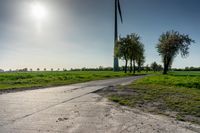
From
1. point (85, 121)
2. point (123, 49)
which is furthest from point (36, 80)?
point (123, 49)

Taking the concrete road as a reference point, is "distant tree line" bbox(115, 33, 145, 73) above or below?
above

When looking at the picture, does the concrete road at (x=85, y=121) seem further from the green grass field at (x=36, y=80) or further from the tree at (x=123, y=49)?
the tree at (x=123, y=49)

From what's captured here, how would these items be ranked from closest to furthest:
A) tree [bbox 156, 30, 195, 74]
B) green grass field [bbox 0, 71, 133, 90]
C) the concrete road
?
1. the concrete road
2. green grass field [bbox 0, 71, 133, 90]
3. tree [bbox 156, 30, 195, 74]

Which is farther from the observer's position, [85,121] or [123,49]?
[123,49]

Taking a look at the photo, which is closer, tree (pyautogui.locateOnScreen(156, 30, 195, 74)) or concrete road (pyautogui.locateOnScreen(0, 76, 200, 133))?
concrete road (pyautogui.locateOnScreen(0, 76, 200, 133))

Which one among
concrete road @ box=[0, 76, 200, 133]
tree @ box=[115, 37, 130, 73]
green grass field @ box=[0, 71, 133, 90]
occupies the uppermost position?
tree @ box=[115, 37, 130, 73]

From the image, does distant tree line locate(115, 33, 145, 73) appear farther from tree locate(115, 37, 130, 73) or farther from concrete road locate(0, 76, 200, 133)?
concrete road locate(0, 76, 200, 133)

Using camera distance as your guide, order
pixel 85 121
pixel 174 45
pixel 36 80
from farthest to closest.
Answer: pixel 174 45
pixel 36 80
pixel 85 121

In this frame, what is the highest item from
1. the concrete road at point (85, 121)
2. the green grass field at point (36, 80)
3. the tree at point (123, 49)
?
the tree at point (123, 49)

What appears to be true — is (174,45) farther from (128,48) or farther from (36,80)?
(36,80)

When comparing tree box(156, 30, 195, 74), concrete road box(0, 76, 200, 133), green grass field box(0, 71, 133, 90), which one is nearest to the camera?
concrete road box(0, 76, 200, 133)

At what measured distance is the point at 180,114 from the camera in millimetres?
10312

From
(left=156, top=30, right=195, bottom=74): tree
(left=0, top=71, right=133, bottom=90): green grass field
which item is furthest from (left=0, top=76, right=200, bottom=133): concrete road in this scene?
(left=156, top=30, right=195, bottom=74): tree

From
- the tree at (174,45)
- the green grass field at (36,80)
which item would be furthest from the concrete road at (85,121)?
the tree at (174,45)
